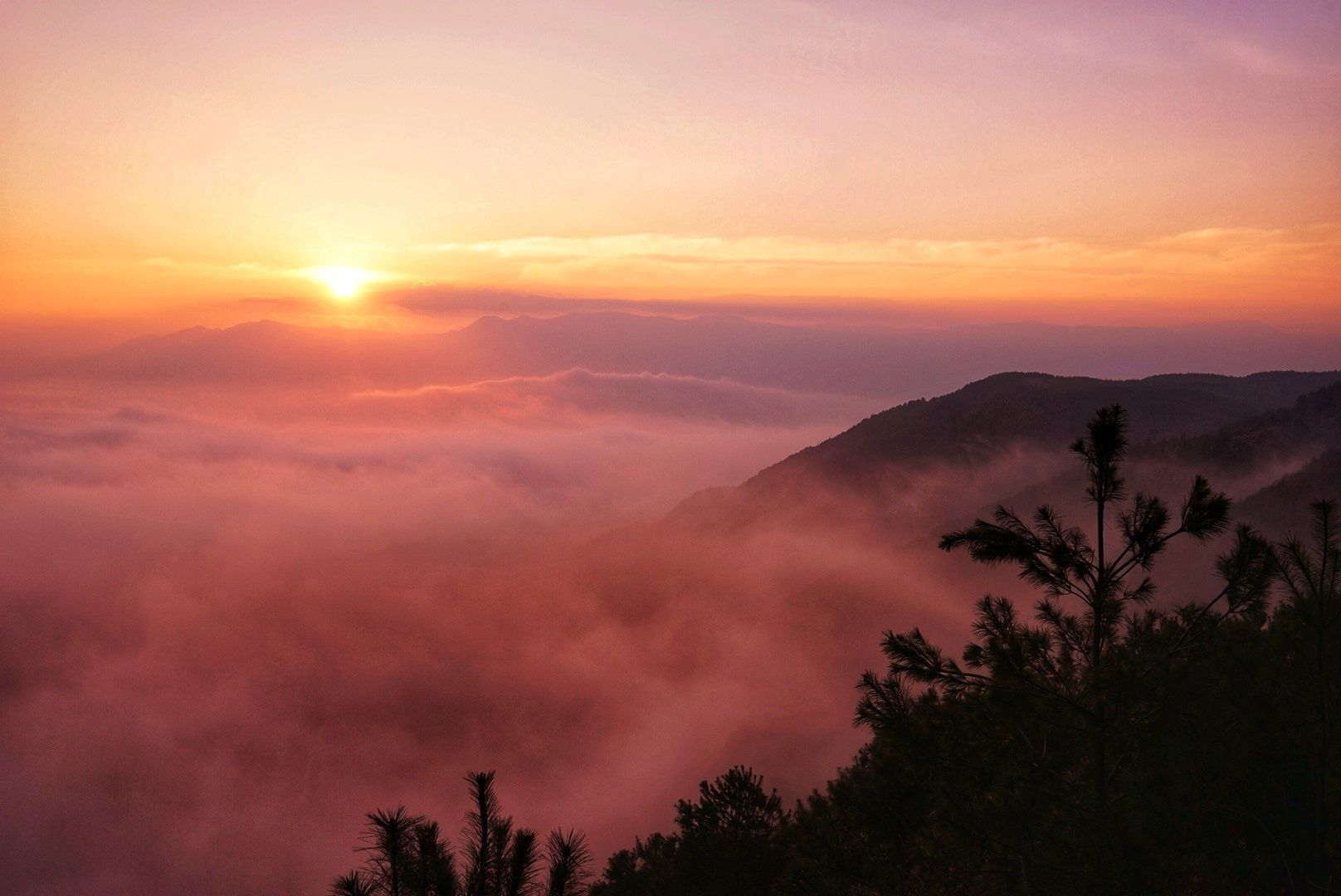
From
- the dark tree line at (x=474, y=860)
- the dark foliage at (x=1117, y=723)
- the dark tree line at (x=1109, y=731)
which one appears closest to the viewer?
the dark tree line at (x=474, y=860)

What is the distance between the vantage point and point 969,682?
13156 mm

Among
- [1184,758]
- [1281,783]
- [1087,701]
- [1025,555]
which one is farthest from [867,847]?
[1025,555]

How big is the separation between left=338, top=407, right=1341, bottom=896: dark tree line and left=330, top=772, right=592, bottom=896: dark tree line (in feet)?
0.11

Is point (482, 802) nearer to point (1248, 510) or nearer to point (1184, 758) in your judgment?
point (1184, 758)

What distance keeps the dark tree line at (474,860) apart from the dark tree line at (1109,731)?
0.03m

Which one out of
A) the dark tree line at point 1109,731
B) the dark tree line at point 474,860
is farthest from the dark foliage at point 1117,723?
the dark tree line at point 474,860

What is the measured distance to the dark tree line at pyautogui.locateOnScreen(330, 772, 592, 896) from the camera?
33.6ft

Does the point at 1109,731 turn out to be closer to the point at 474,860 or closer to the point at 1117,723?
the point at 1117,723

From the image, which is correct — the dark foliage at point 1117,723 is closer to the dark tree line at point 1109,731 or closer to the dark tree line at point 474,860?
the dark tree line at point 1109,731

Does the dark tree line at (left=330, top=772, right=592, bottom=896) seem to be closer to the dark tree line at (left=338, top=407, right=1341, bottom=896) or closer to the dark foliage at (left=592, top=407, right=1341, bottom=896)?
the dark tree line at (left=338, top=407, right=1341, bottom=896)

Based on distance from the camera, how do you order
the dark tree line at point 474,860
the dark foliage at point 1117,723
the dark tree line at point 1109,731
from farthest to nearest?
the dark foliage at point 1117,723, the dark tree line at point 1109,731, the dark tree line at point 474,860

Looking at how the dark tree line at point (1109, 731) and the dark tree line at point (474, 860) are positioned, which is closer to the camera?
the dark tree line at point (474, 860)

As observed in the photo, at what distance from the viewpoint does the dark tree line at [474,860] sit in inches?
403

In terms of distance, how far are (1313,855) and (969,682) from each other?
6.83 metres
